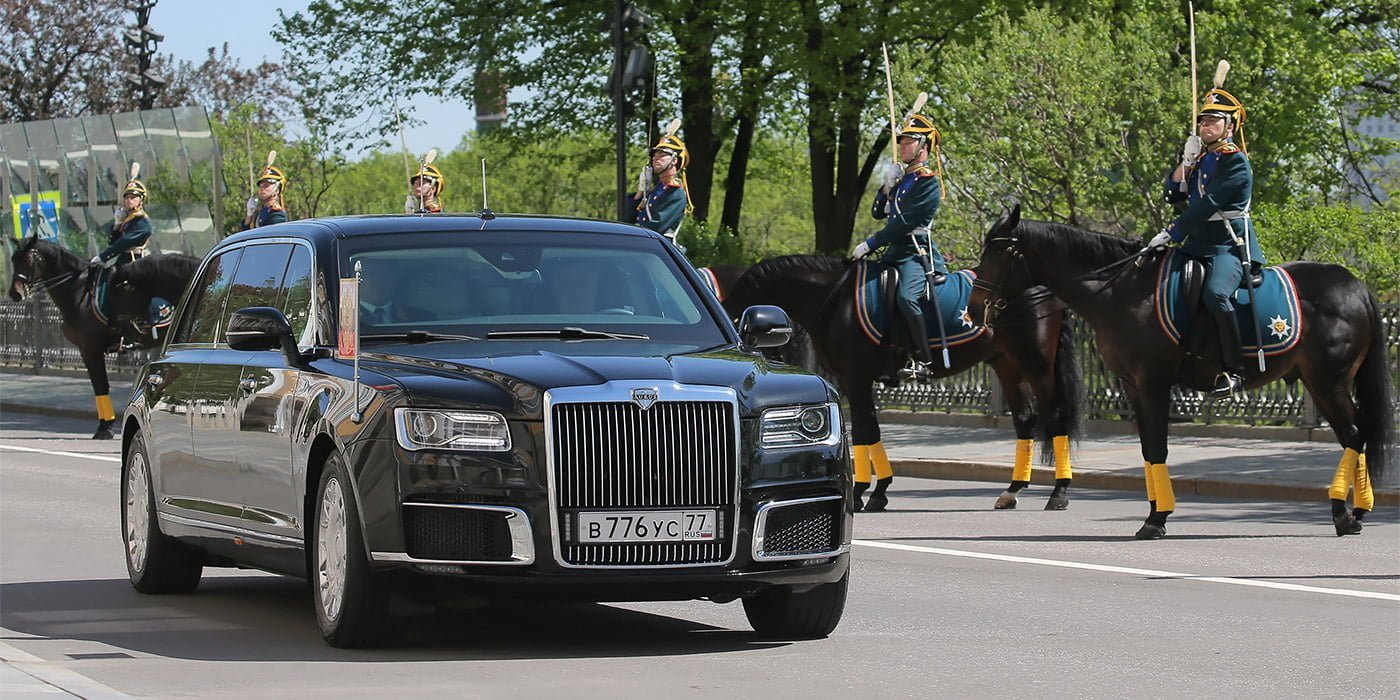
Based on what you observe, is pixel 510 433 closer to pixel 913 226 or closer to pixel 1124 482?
pixel 913 226

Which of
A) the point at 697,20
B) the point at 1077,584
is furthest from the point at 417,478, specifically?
the point at 697,20

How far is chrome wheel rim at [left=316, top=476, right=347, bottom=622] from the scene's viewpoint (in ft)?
30.5

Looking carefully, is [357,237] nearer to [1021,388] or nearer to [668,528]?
[668,528]

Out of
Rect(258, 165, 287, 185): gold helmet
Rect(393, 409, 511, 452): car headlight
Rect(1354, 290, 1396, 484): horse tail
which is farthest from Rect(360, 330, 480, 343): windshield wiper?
Rect(258, 165, 287, 185): gold helmet

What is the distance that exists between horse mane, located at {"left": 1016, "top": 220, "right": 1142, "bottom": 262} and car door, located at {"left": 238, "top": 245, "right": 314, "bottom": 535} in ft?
23.5

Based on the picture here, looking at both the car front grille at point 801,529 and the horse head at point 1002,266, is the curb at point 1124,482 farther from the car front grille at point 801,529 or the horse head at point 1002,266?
the car front grille at point 801,529

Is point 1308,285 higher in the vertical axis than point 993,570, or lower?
higher

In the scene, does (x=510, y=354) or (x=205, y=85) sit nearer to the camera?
(x=510, y=354)

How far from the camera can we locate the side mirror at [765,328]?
10.3 metres

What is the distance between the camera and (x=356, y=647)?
9383mm

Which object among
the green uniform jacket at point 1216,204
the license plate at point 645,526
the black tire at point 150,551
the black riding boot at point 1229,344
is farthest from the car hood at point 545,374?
the black riding boot at point 1229,344

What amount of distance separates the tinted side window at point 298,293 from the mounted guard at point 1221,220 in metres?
6.85

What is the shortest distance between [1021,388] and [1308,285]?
338cm

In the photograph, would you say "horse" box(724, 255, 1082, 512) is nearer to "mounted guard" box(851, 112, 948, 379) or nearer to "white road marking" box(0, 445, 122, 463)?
"mounted guard" box(851, 112, 948, 379)
